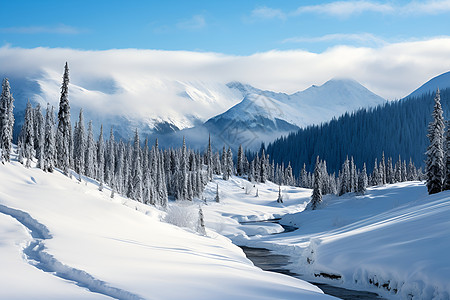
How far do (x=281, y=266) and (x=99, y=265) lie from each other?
83.7 feet

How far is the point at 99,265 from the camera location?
15.4 meters

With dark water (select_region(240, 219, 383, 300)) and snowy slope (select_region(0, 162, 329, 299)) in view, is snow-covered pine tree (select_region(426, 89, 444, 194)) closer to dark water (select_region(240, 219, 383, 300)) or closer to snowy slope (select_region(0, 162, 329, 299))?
dark water (select_region(240, 219, 383, 300))

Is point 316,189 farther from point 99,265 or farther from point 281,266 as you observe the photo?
point 99,265

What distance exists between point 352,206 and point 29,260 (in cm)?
7689

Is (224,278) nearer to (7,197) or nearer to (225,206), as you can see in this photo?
(7,197)

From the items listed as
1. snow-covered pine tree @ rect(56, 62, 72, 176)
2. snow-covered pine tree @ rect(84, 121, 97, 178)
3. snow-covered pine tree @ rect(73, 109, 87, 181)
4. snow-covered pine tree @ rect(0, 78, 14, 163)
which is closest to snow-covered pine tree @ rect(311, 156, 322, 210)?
snow-covered pine tree @ rect(84, 121, 97, 178)

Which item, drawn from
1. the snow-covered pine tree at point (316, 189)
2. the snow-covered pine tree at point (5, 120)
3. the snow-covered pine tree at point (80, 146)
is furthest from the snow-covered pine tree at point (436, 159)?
the snow-covered pine tree at point (80, 146)

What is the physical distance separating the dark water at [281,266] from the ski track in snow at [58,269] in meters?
16.0

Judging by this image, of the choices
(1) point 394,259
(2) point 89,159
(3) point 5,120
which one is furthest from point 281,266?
(2) point 89,159

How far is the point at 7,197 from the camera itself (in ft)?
95.6

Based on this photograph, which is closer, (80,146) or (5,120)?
(5,120)

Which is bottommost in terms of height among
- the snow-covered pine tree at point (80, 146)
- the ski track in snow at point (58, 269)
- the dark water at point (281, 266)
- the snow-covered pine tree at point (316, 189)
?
the dark water at point (281, 266)

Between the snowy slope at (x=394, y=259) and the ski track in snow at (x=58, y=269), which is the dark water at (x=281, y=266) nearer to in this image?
the snowy slope at (x=394, y=259)

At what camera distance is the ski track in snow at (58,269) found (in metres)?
11.8
